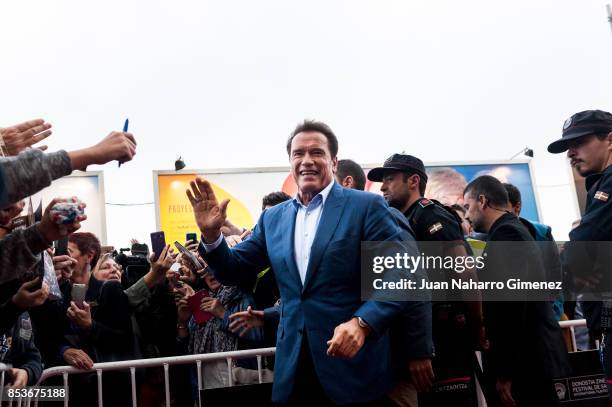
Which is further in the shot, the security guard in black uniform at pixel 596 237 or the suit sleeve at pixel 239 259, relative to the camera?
the security guard in black uniform at pixel 596 237

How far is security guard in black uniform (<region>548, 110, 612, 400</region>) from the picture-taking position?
3.41 metres

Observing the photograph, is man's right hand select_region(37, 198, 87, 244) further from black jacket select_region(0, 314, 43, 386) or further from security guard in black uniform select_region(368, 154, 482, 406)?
security guard in black uniform select_region(368, 154, 482, 406)

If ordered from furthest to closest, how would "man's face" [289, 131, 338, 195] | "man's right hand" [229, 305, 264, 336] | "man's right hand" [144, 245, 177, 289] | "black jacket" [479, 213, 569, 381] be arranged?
"man's right hand" [144, 245, 177, 289], "black jacket" [479, 213, 569, 381], "man's right hand" [229, 305, 264, 336], "man's face" [289, 131, 338, 195]

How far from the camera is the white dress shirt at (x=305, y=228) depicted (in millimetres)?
3152

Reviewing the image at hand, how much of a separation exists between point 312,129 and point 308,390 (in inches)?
58.2

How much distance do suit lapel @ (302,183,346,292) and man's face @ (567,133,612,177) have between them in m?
1.69

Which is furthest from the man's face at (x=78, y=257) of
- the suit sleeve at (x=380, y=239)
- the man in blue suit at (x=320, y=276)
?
the suit sleeve at (x=380, y=239)

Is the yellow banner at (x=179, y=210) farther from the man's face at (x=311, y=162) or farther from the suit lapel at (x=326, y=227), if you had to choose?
the suit lapel at (x=326, y=227)

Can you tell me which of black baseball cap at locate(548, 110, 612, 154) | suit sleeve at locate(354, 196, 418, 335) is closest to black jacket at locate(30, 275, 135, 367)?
suit sleeve at locate(354, 196, 418, 335)

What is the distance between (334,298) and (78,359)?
236cm

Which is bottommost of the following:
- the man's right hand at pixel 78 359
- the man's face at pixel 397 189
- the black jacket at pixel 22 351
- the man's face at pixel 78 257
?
the man's right hand at pixel 78 359

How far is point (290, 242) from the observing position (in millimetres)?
3209

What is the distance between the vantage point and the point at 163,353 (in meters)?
5.36

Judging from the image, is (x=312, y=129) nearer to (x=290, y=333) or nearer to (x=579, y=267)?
(x=290, y=333)
